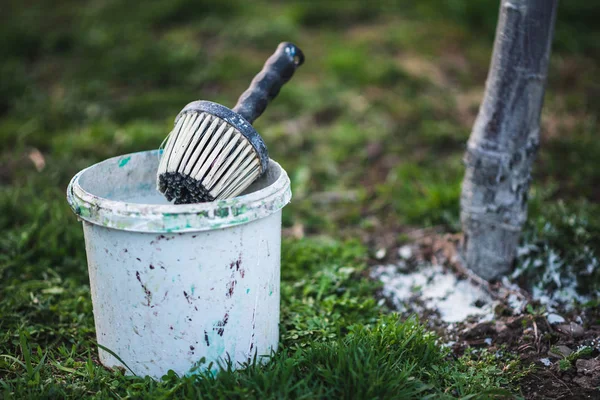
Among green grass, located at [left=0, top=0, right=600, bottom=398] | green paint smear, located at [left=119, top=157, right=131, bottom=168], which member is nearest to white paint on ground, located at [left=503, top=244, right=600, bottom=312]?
green grass, located at [left=0, top=0, right=600, bottom=398]

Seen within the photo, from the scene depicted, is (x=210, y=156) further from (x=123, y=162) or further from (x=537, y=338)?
(x=537, y=338)

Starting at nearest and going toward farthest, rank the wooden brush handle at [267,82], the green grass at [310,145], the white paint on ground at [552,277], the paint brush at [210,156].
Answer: the paint brush at [210,156] → the green grass at [310,145] → the wooden brush handle at [267,82] → the white paint on ground at [552,277]

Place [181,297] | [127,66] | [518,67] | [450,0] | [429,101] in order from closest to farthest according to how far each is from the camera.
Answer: [181,297] < [518,67] < [429,101] < [127,66] < [450,0]

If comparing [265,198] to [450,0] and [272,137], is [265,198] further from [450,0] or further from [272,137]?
[450,0]

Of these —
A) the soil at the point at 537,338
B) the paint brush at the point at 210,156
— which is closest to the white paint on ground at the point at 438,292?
the soil at the point at 537,338

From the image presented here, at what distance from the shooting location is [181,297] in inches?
71.2

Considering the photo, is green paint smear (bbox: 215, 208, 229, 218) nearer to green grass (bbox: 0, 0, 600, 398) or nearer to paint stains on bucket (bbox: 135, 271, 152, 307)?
paint stains on bucket (bbox: 135, 271, 152, 307)

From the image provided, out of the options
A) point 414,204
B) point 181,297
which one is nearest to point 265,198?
point 181,297

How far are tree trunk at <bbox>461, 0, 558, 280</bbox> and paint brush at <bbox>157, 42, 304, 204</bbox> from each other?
108cm

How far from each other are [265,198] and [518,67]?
1.29 m

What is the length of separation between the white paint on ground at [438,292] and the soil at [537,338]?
0.12ft

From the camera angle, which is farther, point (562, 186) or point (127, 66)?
point (127, 66)

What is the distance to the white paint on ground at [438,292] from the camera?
252 centimetres

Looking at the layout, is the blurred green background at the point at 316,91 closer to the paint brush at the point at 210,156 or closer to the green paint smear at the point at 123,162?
the green paint smear at the point at 123,162
